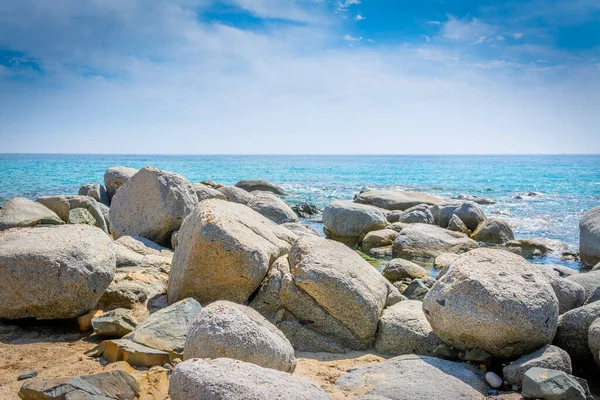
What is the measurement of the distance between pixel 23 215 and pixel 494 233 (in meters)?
14.4

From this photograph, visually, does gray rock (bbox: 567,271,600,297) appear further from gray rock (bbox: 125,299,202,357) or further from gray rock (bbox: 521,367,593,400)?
gray rock (bbox: 125,299,202,357)

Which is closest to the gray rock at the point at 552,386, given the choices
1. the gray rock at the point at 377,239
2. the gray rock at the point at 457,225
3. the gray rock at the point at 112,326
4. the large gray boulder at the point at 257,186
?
the gray rock at the point at 112,326

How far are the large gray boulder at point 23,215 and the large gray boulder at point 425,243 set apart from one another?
9374 mm

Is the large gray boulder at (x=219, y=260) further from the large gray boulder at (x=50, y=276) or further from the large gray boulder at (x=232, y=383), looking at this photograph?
the large gray boulder at (x=232, y=383)

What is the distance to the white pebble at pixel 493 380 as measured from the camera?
16.9ft

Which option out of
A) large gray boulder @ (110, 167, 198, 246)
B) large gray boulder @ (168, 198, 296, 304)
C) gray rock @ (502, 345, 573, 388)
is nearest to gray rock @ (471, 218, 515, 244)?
large gray boulder @ (110, 167, 198, 246)

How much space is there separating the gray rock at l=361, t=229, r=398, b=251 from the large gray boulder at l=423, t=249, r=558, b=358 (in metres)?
9.19

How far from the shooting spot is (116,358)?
16.3ft

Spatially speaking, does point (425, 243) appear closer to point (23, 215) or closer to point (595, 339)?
point (595, 339)

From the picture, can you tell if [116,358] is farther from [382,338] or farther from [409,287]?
[409,287]

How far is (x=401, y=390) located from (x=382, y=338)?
1382 mm

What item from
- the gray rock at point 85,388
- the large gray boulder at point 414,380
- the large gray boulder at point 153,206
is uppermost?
the large gray boulder at point 153,206

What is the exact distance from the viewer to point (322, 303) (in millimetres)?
6230

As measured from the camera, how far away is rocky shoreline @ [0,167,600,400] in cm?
459
